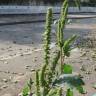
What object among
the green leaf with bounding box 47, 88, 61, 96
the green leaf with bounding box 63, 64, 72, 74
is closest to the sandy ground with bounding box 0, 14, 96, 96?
the green leaf with bounding box 63, 64, 72, 74

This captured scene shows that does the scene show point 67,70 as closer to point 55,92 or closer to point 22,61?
point 55,92

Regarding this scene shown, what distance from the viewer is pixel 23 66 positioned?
838 centimetres

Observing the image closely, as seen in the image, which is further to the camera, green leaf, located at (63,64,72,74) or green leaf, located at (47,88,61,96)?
green leaf, located at (63,64,72,74)

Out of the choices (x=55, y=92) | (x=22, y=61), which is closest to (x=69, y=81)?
(x=55, y=92)

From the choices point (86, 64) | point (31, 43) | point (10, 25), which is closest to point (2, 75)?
point (86, 64)

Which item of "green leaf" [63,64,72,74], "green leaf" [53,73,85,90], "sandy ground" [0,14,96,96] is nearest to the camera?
"green leaf" [53,73,85,90]

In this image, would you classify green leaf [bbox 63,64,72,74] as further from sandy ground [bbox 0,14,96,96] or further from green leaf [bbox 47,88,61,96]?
sandy ground [bbox 0,14,96,96]

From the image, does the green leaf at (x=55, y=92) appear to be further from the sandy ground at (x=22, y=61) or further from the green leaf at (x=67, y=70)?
the sandy ground at (x=22, y=61)

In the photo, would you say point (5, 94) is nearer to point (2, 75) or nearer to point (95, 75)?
point (2, 75)

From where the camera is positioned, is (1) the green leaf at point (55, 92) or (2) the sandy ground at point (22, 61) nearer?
(1) the green leaf at point (55, 92)

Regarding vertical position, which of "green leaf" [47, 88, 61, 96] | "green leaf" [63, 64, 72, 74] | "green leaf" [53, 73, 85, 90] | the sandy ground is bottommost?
the sandy ground

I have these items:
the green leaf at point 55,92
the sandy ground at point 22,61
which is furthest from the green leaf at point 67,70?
the sandy ground at point 22,61

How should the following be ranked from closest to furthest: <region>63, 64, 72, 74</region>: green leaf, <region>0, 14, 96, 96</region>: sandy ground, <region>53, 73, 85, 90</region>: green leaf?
<region>53, 73, 85, 90</region>: green leaf < <region>63, 64, 72, 74</region>: green leaf < <region>0, 14, 96, 96</region>: sandy ground

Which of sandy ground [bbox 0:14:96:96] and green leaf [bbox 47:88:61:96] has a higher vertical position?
green leaf [bbox 47:88:61:96]
